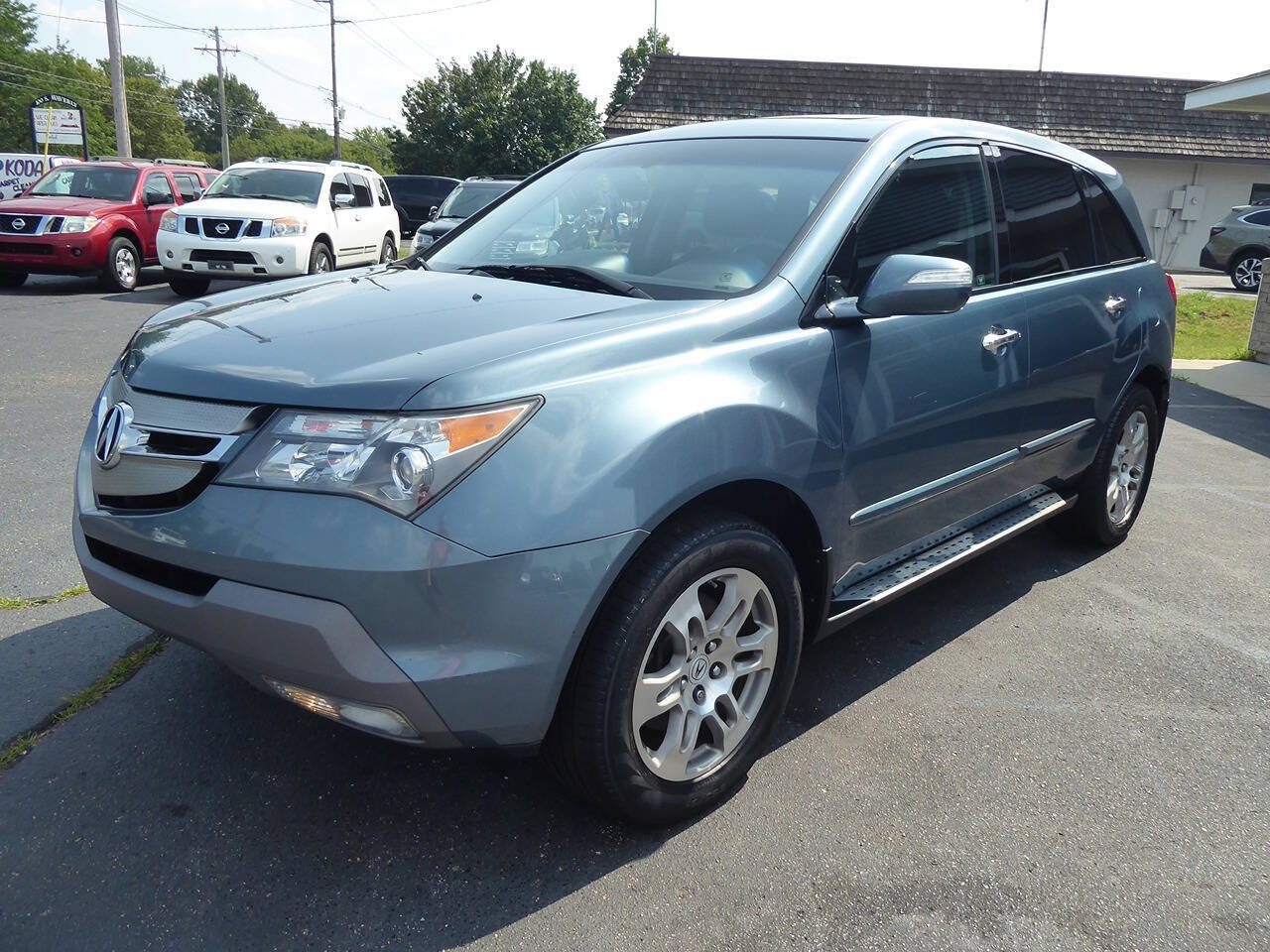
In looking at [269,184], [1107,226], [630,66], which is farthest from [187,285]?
[630,66]

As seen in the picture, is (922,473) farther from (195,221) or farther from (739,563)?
(195,221)

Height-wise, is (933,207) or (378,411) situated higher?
→ (933,207)

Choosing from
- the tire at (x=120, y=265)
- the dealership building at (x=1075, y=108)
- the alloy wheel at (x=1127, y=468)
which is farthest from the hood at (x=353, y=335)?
the dealership building at (x=1075, y=108)

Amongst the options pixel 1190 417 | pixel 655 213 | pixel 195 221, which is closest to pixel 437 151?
pixel 195 221

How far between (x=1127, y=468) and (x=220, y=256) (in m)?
11.1

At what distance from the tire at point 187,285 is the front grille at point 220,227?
0.83m

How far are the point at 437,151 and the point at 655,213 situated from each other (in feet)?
184

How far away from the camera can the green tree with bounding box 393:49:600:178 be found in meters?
54.6

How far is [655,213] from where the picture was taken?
3402 mm

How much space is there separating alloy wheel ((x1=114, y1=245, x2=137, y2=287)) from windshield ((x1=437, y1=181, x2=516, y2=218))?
14.8 feet

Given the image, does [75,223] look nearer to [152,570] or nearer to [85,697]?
[85,697]

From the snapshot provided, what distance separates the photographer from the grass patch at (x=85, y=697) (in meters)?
2.89

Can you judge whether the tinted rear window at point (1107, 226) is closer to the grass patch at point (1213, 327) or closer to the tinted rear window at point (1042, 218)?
the tinted rear window at point (1042, 218)

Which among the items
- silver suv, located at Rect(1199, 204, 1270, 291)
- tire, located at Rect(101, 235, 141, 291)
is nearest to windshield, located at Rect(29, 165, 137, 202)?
tire, located at Rect(101, 235, 141, 291)
